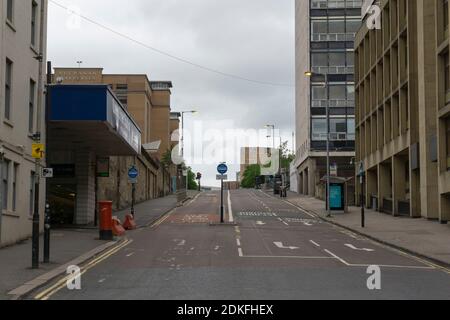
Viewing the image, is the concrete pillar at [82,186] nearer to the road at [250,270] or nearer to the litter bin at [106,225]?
the road at [250,270]

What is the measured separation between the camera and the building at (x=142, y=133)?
160ft

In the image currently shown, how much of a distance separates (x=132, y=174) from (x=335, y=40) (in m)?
47.2

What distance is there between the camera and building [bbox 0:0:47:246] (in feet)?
76.1

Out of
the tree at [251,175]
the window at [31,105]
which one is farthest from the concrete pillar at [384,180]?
the tree at [251,175]

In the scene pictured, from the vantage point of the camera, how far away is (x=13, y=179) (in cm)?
2475

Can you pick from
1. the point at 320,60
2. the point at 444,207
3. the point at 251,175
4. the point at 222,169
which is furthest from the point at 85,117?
the point at 251,175

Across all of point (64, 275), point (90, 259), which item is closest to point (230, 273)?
point (64, 275)

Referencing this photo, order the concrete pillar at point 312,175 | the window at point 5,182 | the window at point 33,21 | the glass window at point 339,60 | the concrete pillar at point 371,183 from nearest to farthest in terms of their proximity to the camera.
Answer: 1. the window at point 5,182
2. the window at point 33,21
3. the concrete pillar at point 371,183
4. the concrete pillar at point 312,175
5. the glass window at point 339,60

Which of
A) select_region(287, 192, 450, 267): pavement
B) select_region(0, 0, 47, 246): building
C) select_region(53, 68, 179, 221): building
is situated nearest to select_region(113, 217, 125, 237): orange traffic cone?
select_region(0, 0, 47, 246): building

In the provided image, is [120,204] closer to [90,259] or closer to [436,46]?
[436,46]

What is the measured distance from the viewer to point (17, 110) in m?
24.9

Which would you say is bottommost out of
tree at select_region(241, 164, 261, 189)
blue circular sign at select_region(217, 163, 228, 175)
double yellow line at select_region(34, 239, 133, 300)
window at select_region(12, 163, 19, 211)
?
double yellow line at select_region(34, 239, 133, 300)

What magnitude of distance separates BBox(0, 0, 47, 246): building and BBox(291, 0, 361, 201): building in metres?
54.5

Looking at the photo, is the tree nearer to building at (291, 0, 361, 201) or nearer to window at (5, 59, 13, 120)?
building at (291, 0, 361, 201)
